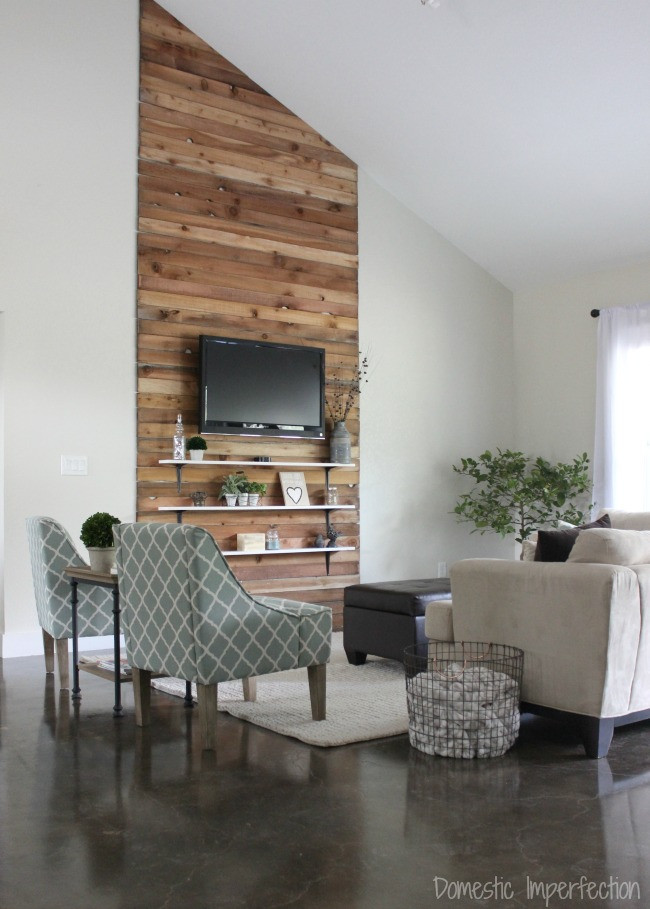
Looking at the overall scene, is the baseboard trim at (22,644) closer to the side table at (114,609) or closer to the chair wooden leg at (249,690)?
the side table at (114,609)

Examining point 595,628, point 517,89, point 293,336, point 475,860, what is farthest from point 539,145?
point 475,860

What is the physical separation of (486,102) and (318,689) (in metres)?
3.91

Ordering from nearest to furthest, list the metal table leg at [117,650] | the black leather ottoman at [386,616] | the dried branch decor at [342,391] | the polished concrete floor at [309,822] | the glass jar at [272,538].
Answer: the polished concrete floor at [309,822] < the metal table leg at [117,650] < the black leather ottoman at [386,616] < the glass jar at [272,538] < the dried branch decor at [342,391]

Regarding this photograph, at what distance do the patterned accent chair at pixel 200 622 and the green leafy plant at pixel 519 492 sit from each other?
11.0 feet

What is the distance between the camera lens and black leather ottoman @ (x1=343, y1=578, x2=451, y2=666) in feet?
15.4

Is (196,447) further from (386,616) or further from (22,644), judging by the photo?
(386,616)

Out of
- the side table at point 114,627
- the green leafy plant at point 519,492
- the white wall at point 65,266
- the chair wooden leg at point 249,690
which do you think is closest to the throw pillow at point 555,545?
the chair wooden leg at point 249,690

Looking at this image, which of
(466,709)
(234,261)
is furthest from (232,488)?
(466,709)

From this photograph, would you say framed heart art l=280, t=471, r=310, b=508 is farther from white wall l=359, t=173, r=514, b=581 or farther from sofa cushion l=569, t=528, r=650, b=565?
sofa cushion l=569, t=528, r=650, b=565

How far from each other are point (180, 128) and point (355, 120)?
125 cm

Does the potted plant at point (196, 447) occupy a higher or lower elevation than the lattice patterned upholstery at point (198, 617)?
higher

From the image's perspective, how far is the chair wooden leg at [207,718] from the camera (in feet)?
11.4

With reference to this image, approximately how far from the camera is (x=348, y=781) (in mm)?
3104

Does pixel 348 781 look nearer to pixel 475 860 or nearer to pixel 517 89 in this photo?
pixel 475 860
